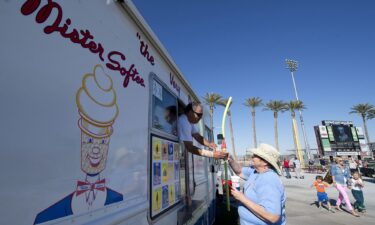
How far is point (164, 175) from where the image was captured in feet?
7.25

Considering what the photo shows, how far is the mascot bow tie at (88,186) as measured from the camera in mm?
1187

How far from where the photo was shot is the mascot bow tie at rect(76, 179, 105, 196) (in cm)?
119

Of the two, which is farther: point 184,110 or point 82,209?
point 184,110

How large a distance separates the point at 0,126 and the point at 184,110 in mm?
Answer: 2411

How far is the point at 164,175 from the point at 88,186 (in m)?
1.03

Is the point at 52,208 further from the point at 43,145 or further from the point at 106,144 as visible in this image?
the point at 106,144

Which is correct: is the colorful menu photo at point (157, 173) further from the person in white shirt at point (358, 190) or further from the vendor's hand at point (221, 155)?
the person in white shirt at point (358, 190)

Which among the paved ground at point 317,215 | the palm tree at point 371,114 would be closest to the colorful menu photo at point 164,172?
the paved ground at point 317,215

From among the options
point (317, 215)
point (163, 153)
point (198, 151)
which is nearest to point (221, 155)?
point (198, 151)

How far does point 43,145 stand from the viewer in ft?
3.34

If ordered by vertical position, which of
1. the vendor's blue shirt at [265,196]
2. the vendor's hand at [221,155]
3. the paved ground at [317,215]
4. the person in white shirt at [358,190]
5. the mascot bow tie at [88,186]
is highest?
the vendor's hand at [221,155]

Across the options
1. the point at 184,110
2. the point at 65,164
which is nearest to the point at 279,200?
the point at 184,110

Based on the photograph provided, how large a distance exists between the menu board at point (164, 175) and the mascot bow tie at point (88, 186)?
0.62m

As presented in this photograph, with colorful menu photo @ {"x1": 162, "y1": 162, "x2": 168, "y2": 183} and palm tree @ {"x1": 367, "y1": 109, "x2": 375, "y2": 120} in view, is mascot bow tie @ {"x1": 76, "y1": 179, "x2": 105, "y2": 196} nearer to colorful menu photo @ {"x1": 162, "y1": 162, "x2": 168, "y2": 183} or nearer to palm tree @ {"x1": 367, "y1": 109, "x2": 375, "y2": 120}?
colorful menu photo @ {"x1": 162, "y1": 162, "x2": 168, "y2": 183}
